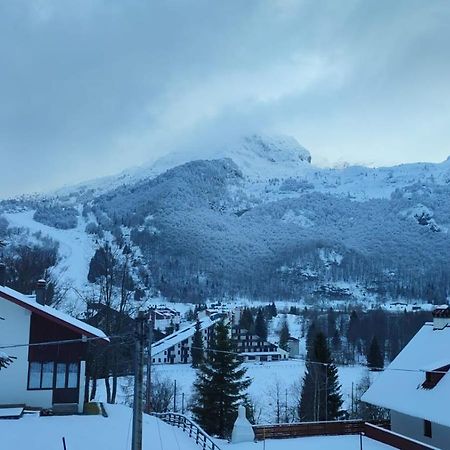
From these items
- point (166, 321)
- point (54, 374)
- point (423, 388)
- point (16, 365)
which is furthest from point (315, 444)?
point (166, 321)

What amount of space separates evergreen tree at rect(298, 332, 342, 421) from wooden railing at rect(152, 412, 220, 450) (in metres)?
15.1

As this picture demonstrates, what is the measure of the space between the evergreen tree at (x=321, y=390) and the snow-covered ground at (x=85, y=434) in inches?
753

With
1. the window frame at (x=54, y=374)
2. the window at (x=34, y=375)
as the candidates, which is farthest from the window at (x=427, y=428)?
the window at (x=34, y=375)

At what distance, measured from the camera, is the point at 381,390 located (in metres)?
26.3

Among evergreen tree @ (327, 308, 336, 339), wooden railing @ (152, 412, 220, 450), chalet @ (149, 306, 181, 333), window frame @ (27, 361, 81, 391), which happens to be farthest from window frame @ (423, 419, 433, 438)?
chalet @ (149, 306, 181, 333)

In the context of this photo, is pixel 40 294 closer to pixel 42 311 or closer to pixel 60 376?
pixel 42 311

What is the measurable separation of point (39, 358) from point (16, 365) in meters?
0.96

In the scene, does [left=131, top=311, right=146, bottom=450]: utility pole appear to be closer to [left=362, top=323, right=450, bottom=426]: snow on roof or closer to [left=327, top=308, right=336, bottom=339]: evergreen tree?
[left=362, top=323, right=450, bottom=426]: snow on roof

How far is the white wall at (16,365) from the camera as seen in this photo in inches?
923

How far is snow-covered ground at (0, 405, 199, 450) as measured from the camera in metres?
19.2

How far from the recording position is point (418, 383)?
24.5 metres

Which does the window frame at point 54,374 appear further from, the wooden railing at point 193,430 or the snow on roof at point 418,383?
the snow on roof at point 418,383

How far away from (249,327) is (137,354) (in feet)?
381

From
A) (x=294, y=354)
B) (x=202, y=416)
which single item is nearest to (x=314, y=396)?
(x=202, y=416)
